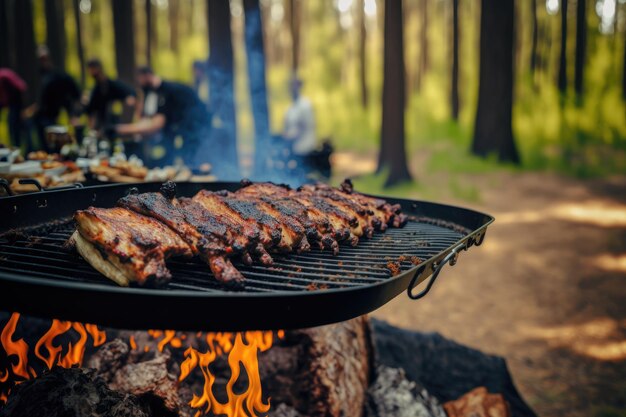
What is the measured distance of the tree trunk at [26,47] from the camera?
1745 cm

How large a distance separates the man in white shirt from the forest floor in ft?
10.2

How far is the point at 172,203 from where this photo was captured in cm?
293

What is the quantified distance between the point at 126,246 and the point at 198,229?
42 centimetres

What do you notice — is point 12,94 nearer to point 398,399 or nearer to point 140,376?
point 140,376

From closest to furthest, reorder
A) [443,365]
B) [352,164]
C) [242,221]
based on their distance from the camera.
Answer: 1. [242,221]
2. [443,365]
3. [352,164]

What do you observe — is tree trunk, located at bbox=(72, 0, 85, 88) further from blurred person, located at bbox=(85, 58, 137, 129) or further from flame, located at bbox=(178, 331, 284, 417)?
flame, located at bbox=(178, 331, 284, 417)

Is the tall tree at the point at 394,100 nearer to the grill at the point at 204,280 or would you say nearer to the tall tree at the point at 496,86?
the tall tree at the point at 496,86

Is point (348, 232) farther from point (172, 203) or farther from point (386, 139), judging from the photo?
point (386, 139)

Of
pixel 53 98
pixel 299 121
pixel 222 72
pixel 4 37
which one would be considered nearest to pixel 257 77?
pixel 222 72

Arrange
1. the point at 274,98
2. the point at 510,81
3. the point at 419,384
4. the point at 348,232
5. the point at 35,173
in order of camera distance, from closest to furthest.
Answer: the point at 348,232 → the point at 419,384 → the point at 35,173 → the point at 510,81 → the point at 274,98

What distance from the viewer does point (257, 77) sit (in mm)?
11617

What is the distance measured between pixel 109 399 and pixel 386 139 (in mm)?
11771

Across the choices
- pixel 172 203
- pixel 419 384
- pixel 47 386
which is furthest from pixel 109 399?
pixel 419 384

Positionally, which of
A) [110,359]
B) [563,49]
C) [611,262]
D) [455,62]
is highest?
[563,49]
